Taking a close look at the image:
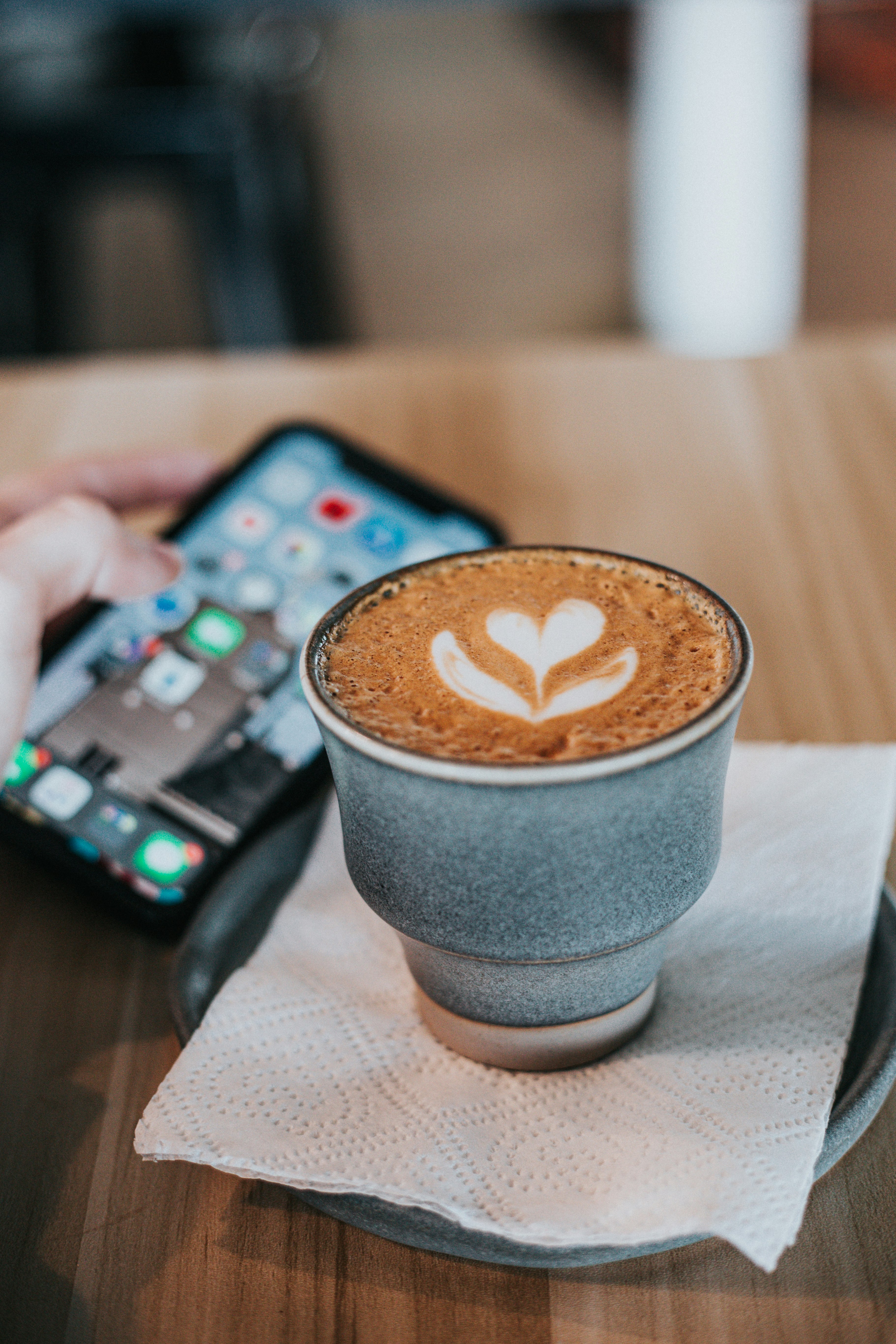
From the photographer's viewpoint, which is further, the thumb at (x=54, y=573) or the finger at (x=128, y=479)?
the finger at (x=128, y=479)

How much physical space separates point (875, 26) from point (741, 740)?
1.93m

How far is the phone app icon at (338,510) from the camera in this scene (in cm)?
60

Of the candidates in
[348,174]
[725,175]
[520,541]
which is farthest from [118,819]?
[348,174]

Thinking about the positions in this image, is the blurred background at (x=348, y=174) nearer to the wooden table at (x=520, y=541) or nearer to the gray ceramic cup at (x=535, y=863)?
the wooden table at (x=520, y=541)

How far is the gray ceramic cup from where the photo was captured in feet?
0.94

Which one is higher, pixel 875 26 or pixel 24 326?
pixel 875 26

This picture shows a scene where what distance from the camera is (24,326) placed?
1670mm

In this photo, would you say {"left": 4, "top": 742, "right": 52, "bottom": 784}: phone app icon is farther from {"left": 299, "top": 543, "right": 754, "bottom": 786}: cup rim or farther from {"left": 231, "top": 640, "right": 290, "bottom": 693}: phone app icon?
{"left": 299, "top": 543, "right": 754, "bottom": 786}: cup rim

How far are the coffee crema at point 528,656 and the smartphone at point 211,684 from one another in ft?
0.29

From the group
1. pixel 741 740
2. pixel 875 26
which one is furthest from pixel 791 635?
pixel 875 26

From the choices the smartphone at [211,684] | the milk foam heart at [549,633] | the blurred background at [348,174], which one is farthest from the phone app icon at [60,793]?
the blurred background at [348,174]

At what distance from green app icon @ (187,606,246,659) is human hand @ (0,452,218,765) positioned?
1.4 inches

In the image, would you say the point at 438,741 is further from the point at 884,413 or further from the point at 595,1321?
the point at 884,413

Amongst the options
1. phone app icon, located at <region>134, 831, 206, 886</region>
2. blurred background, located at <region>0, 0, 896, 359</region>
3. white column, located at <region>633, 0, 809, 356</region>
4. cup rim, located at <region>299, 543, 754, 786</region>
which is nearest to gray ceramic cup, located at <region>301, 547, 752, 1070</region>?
cup rim, located at <region>299, 543, 754, 786</region>
